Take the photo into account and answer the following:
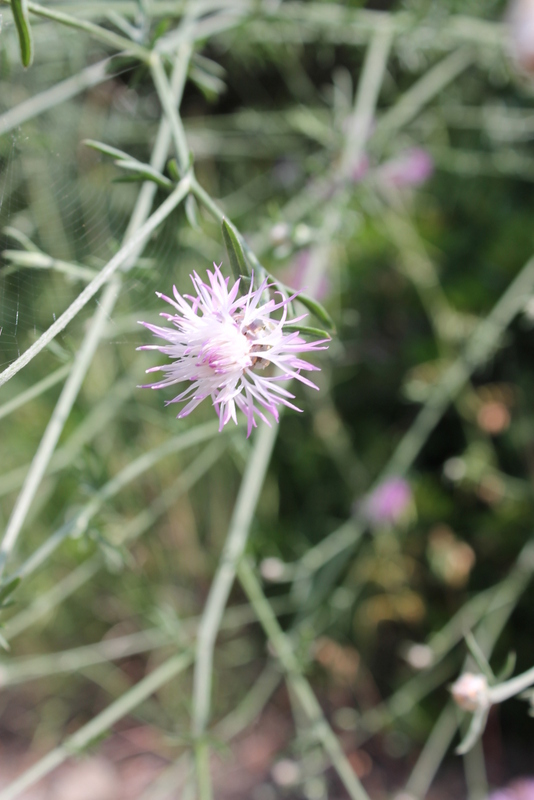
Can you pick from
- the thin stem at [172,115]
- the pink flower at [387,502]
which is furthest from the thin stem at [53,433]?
the pink flower at [387,502]

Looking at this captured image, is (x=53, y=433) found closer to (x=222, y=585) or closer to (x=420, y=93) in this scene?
(x=222, y=585)

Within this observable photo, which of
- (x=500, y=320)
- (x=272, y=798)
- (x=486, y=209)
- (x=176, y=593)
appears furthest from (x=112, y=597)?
(x=486, y=209)

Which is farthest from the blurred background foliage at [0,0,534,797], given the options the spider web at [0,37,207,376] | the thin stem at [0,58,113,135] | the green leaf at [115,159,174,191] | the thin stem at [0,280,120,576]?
the green leaf at [115,159,174,191]

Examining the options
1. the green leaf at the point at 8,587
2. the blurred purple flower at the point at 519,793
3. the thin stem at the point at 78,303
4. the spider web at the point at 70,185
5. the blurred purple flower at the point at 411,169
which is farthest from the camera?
the blurred purple flower at the point at 411,169

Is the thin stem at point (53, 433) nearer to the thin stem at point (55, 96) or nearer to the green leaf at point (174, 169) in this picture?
the green leaf at point (174, 169)

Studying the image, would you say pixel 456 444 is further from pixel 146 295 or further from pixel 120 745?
pixel 120 745

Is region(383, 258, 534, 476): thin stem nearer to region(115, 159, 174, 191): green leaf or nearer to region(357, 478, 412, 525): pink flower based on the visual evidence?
region(357, 478, 412, 525): pink flower

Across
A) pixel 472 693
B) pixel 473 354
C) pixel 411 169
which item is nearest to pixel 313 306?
pixel 472 693
